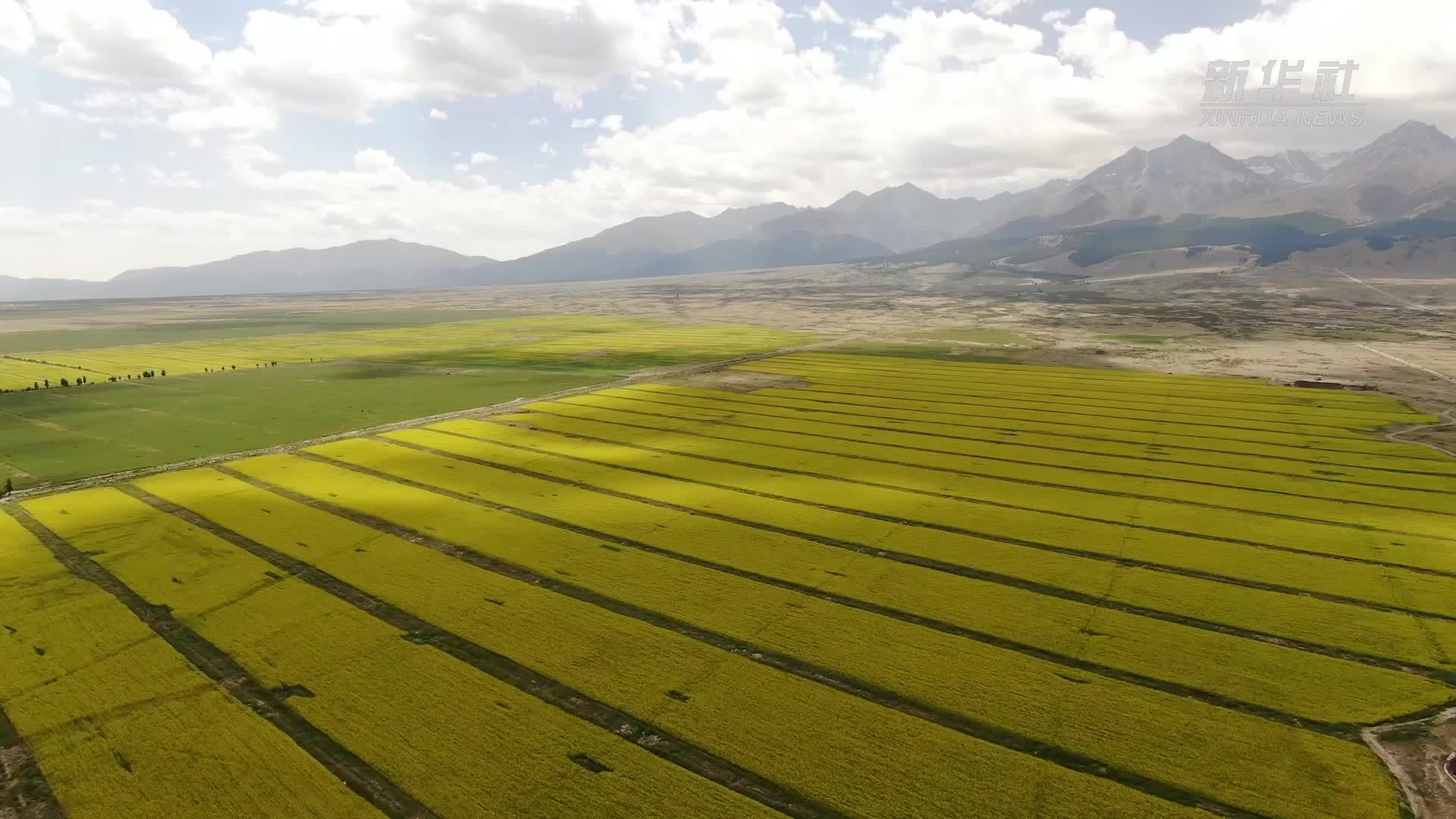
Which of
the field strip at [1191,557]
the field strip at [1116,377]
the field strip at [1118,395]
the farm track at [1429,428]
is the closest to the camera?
the field strip at [1191,557]

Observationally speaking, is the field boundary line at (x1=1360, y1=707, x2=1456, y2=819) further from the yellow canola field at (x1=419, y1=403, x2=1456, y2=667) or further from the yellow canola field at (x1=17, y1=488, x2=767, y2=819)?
the yellow canola field at (x1=17, y1=488, x2=767, y2=819)

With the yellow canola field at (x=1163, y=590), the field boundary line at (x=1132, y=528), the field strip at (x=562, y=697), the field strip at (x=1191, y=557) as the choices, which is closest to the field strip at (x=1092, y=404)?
the field boundary line at (x=1132, y=528)

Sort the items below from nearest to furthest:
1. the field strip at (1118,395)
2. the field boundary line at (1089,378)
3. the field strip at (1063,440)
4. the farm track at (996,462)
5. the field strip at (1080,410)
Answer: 1. the farm track at (996,462)
2. the field strip at (1063,440)
3. the field strip at (1080,410)
4. the field strip at (1118,395)
5. the field boundary line at (1089,378)

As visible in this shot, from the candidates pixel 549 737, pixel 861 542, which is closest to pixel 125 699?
pixel 549 737

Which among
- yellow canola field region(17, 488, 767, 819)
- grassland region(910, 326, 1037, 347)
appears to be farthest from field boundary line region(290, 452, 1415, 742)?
grassland region(910, 326, 1037, 347)

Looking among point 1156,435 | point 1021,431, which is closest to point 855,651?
point 1021,431

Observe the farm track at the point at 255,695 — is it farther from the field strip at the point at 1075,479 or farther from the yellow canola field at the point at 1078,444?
the yellow canola field at the point at 1078,444
